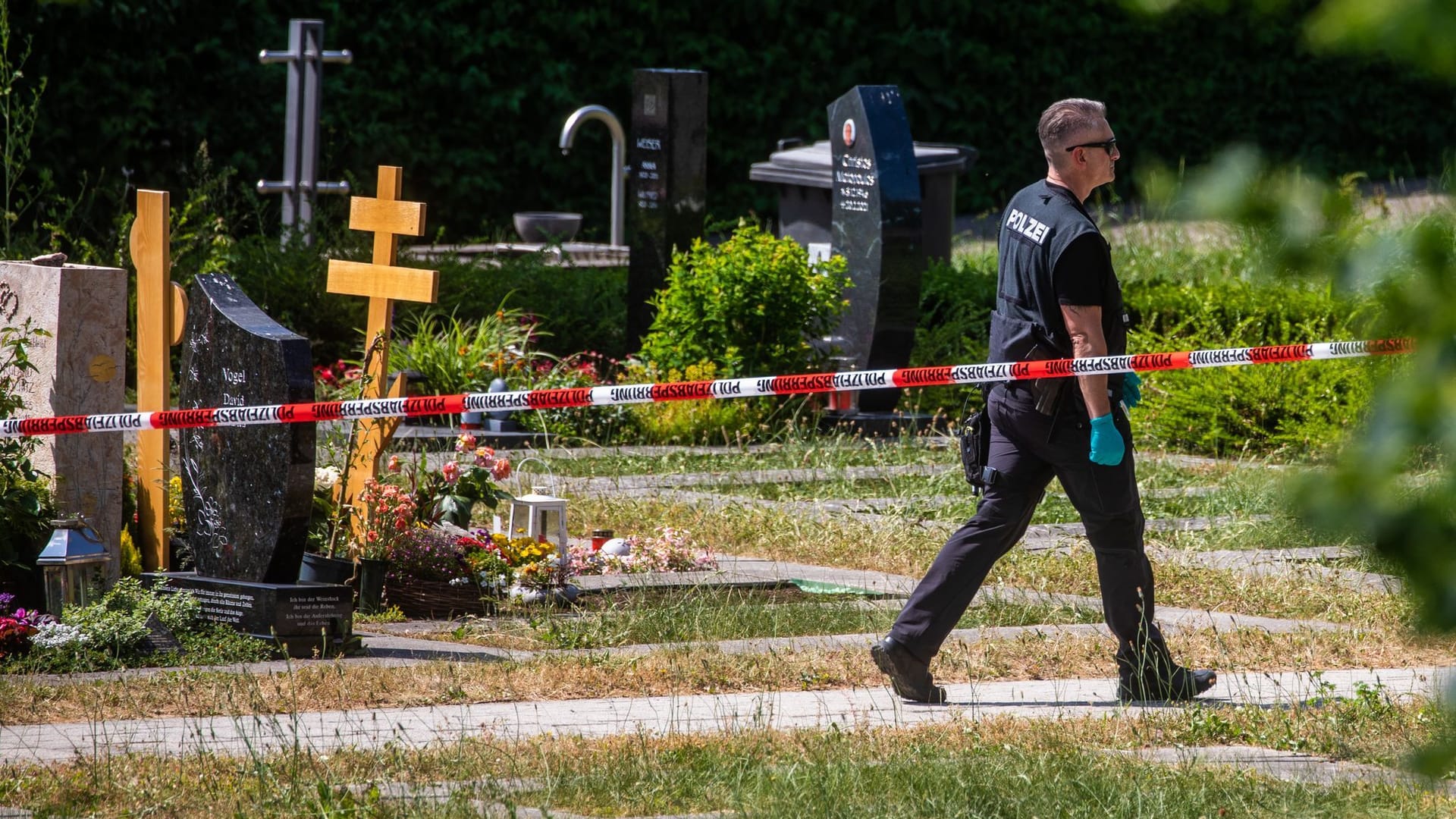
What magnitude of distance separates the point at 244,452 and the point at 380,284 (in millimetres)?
1249

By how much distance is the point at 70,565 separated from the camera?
5.31 meters

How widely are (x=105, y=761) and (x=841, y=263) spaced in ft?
24.8

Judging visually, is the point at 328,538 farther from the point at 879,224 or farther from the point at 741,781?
the point at 879,224

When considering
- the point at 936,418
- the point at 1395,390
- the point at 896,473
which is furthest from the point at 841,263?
the point at 1395,390

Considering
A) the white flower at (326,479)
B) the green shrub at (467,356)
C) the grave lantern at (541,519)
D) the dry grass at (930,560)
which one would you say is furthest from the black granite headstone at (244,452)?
the green shrub at (467,356)

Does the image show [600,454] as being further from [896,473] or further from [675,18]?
[675,18]

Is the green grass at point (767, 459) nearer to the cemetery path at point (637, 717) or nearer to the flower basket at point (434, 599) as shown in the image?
the flower basket at point (434, 599)

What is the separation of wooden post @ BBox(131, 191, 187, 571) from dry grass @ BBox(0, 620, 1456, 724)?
1516mm

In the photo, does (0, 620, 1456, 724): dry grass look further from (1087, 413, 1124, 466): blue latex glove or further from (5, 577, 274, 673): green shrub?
(1087, 413, 1124, 466): blue latex glove

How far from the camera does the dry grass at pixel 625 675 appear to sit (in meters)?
4.58

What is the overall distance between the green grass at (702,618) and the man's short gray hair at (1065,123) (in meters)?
1.88

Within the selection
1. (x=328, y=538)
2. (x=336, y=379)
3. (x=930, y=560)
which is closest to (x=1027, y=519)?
(x=930, y=560)

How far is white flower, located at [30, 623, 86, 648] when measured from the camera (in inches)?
199

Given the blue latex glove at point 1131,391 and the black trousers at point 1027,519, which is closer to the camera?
the black trousers at point 1027,519
